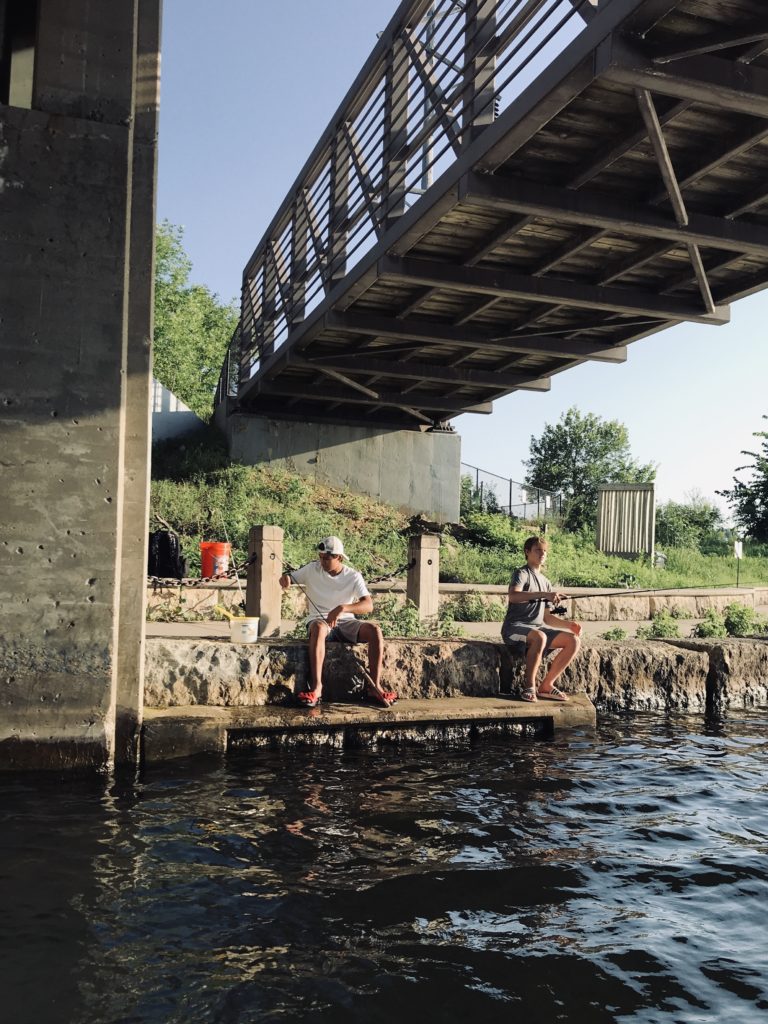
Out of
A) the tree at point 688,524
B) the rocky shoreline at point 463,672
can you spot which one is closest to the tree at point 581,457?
the tree at point 688,524

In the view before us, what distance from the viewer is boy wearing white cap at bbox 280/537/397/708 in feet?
23.8

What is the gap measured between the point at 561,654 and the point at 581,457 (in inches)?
1686

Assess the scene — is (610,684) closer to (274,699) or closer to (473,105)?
(274,699)

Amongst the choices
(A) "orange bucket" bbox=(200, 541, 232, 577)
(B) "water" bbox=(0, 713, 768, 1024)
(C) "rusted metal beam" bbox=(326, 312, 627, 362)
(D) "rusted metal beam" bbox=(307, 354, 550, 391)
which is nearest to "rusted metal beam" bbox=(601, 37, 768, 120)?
(B) "water" bbox=(0, 713, 768, 1024)

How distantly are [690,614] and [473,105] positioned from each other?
9.05 m

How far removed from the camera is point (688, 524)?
114 ft

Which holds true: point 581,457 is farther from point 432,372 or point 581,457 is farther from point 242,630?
point 242,630

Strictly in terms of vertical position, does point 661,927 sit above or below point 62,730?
below

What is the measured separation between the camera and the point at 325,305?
14.7m

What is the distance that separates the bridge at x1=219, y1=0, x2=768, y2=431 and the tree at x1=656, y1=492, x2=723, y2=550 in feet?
40.0

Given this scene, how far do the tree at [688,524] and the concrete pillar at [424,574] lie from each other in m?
16.2

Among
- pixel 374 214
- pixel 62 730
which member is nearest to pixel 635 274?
pixel 374 214

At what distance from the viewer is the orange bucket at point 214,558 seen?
43.5 ft

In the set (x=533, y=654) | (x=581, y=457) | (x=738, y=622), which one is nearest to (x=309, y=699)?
(x=533, y=654)
